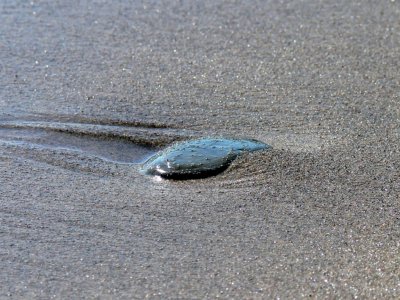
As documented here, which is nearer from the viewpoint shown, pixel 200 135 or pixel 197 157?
pixel 197 157

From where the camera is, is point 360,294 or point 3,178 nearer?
point 360,294

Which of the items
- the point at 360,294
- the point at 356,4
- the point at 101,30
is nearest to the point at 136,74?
the point at 101,30

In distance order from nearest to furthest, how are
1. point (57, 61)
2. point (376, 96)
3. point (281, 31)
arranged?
point (376, 96), point (57, 61), point (281, 31)

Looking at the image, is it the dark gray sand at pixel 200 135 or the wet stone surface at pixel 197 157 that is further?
the wet stone surface at pixel 197 157

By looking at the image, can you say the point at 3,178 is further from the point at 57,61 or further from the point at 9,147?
the point at 57,61
